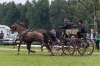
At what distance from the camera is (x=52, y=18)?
100875 mm

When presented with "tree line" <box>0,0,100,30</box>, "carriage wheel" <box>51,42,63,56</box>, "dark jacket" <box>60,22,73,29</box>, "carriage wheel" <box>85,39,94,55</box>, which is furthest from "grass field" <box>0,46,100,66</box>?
"tree line" <box>0,0,100,30</box>

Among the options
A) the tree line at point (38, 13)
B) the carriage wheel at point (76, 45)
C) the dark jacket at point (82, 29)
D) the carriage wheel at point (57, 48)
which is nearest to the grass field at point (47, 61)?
the carriage wheel at point (76, 45)

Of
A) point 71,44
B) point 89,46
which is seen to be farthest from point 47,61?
point 89,46

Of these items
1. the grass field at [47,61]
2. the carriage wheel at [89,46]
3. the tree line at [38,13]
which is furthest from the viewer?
the tree line at [38,13]

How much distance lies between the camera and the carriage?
17.4m

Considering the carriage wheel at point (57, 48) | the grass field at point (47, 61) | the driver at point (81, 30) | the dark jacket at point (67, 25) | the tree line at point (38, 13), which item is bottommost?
the grass field at point (47, 61)

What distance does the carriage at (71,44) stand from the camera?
1744 centimetres

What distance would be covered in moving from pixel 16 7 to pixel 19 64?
111 meters

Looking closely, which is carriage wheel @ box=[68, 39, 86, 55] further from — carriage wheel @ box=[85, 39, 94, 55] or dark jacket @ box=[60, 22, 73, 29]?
dark jacket @ box=[60, 22, 73, 29]

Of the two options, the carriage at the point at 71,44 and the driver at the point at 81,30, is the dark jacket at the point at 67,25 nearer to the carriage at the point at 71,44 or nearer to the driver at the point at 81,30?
the carriage at the point at 71,44

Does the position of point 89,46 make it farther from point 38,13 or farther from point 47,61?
point 38,13

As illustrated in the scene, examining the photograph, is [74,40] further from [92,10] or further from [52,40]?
[92,10]

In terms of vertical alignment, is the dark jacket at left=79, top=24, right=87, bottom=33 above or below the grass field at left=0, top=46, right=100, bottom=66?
above

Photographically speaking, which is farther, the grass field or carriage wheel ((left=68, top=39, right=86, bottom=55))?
carriage wheel ((left=68, top=39, right=86, bottom=55))
